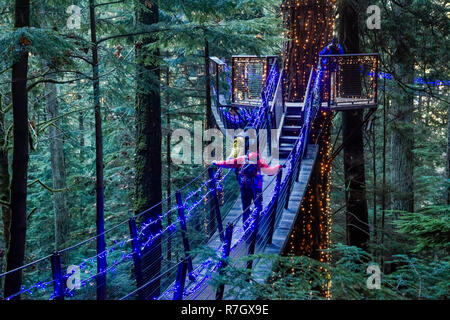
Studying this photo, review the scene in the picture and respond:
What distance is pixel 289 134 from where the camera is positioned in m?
9.29

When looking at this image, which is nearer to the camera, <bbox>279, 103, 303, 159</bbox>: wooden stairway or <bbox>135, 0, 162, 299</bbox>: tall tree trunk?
<bbox>279, 103, 303, 159</bbox>: wooden stairway

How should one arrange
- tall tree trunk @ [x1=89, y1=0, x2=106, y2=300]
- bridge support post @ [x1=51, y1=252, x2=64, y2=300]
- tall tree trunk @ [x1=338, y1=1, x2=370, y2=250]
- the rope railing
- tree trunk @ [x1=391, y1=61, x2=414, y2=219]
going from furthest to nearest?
tree trunk @ [x1=391, y1=61, x2=414, y2=219]
tall tree trunk @ [x1=338, y1=1, x2=370, y2=250]
tall tree trunk @ [x1=89, y1=0, x2=106, y2=300]
the rope railing
bridge support post @ [x1=51, y1=252, x2=64, y2=300]

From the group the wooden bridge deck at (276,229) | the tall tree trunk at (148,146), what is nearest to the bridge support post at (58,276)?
the wooden bridge deck at (276,229)

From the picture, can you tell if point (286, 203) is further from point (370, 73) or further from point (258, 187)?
point (370, 73)

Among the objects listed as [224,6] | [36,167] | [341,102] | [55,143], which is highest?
[224,6]

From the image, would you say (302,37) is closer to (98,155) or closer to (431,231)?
(98,155)

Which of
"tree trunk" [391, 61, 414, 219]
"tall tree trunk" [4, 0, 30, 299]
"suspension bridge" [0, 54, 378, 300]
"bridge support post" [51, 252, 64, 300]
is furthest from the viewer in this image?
"tree trunk" [391, 61, 414, 219]

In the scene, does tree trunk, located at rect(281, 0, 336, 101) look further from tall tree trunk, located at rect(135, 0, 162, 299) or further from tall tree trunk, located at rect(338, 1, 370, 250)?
tall tree trunk, located at rect(135, 0, 162, 299)

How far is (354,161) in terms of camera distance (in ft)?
36.2

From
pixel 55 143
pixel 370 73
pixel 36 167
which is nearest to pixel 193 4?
pixel 370 73

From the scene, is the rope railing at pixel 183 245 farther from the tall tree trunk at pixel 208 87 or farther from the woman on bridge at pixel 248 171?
the tall tree trunk at pixel 208 87

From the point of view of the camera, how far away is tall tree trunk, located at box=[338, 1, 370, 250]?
35.4ft

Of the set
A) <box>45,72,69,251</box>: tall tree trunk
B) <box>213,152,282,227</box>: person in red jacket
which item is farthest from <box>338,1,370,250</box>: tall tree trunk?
<box>45,72,69,251</box>: tall tree trunk
